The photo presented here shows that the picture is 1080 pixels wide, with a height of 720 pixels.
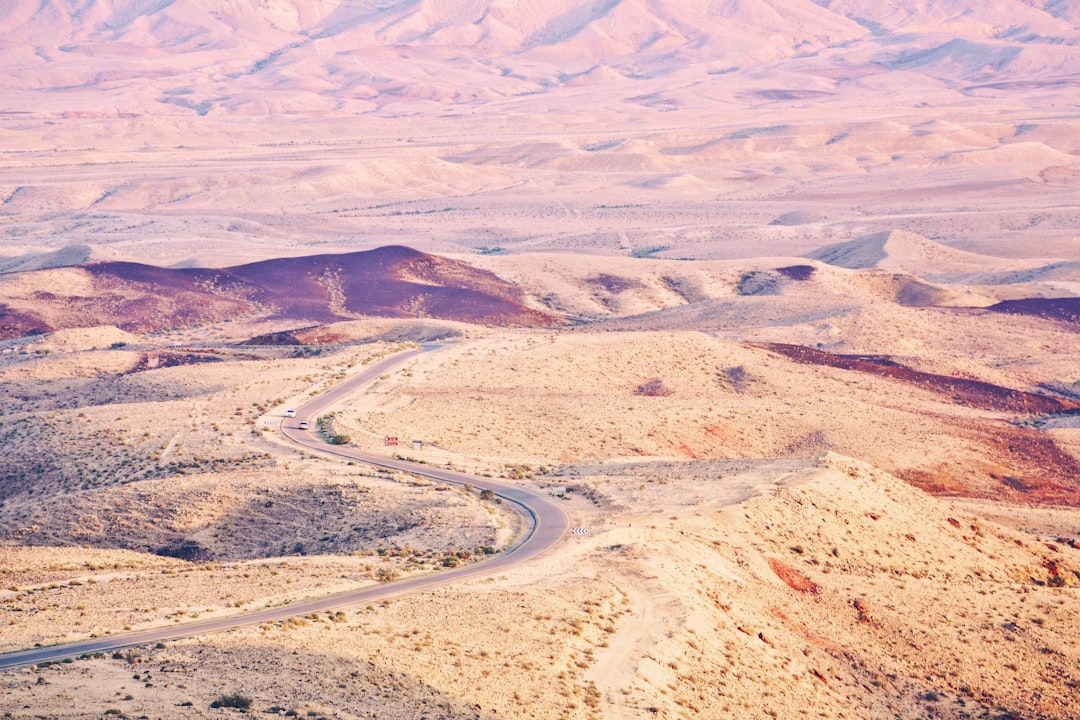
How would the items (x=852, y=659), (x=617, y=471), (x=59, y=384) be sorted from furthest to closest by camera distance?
(x=59, y=384), (x=617, y=471), (x=852, y=659)

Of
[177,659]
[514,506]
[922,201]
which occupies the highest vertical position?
[177,659]

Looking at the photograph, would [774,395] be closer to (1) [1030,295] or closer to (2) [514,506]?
(2) [514,506]

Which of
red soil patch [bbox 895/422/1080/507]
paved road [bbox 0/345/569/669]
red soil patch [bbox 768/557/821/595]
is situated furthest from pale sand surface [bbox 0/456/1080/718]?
red soil patch [bbox 895/422/1080/507]

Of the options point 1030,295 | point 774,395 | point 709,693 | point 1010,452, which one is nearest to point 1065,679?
point 709,693

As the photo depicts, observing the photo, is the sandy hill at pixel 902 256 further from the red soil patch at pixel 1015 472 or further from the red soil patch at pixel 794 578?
the red soil patch at pixel 794 578

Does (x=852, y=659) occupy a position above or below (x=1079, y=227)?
above

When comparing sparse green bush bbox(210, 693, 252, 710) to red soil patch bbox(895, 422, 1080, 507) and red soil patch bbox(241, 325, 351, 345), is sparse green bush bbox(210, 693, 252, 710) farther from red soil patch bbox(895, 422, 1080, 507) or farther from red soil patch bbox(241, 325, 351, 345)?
red soil patch bbox(241, 325, 351, 345)
